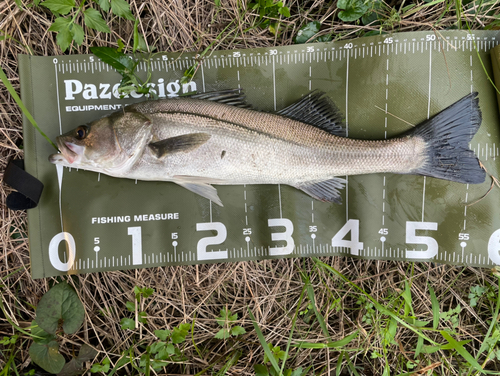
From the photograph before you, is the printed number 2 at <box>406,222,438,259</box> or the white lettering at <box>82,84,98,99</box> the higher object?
the white lettering at <box>82,84,98,99</box>

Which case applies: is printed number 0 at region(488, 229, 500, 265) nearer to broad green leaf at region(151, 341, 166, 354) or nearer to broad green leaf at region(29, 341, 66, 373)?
broad green leaf at region(151, 341, 166, 354)

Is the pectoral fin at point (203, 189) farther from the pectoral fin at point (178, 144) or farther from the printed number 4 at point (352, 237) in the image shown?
the printed number 4 at point (352, 237)

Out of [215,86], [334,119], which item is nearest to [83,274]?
[215,86]

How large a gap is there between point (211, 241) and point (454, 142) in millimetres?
2325

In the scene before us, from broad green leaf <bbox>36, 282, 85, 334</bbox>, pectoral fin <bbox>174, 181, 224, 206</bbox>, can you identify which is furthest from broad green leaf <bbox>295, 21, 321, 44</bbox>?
broad green leaf <bbox>36, 282, 85, 334</bbox>

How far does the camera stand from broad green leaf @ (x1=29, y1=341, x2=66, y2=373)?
9.11 feet

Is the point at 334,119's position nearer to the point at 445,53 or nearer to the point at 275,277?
the point at 445,53

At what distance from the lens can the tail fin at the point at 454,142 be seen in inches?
106

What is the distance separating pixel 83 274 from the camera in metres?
3.03

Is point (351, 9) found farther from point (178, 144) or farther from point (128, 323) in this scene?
point (128, 323)

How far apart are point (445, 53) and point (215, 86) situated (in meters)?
2.10

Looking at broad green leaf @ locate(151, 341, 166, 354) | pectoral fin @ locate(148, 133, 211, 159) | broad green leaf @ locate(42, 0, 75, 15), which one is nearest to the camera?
broad green leaf @ locate(42, 0, 75, 15)

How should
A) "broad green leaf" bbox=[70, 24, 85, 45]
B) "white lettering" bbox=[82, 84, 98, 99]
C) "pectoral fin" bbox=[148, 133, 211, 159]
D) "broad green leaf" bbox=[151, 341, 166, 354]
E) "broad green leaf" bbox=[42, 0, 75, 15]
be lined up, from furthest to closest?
"white lettering" bbox=[82, 84, 98, 99], "broad green leaf" bbox=[151, 341, 166, 354], "pectoral fin" bbox=[148, 133, 211, 159], "broad green leaf" bbox=[70, 24, 85, 45], "broad green leaf" bbox=[42, 0, 75, 15]

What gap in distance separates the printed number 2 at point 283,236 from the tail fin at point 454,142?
1.21 metres
